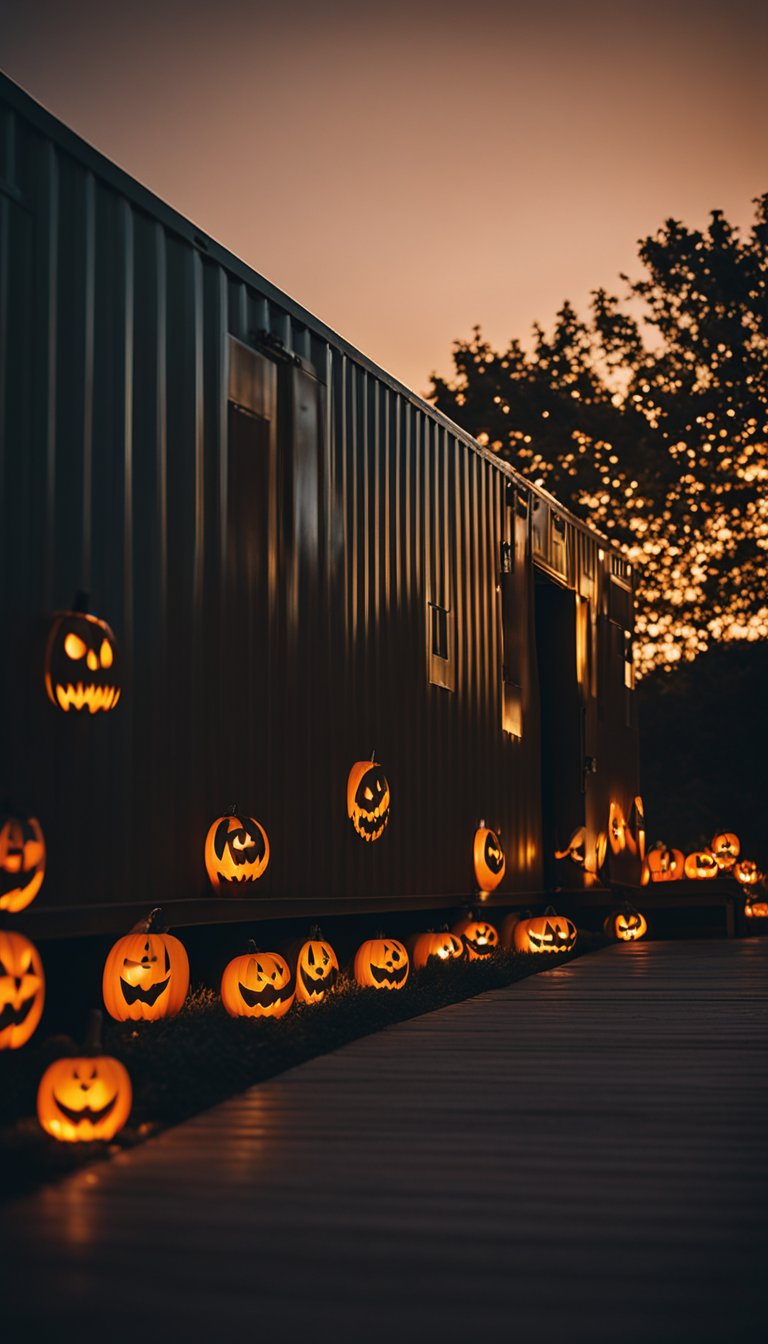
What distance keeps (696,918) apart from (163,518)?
12.1 meters

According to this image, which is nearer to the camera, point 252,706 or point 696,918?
point 252,706

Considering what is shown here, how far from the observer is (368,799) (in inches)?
393

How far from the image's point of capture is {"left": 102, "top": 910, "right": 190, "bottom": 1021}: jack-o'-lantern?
6820 mm

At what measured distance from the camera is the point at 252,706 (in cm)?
841

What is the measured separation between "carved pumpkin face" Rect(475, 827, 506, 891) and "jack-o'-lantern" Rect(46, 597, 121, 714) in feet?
20.5

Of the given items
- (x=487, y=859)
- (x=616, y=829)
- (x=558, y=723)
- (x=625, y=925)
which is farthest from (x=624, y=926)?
(x=487, y=859)

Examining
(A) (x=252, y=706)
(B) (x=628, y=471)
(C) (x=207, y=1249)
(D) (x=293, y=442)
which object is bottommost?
(C) (x=207, y=1249)

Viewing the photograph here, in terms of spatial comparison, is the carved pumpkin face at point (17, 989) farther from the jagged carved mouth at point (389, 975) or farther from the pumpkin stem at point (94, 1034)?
the jagged carved mouth at point (389, 975)

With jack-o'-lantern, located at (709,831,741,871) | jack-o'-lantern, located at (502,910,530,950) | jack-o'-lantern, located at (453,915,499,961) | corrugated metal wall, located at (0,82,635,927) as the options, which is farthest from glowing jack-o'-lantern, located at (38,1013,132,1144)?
jack-o'-lantern, located at (709,831,741,871)

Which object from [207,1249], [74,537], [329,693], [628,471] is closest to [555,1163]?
[207,1249]

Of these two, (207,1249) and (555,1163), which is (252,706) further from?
(207,1249)

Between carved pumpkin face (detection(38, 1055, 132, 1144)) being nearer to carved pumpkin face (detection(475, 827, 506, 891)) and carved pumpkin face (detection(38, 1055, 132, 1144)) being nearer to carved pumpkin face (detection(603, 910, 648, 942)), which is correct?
carved pumpkin face (detection(475, 827, 506, 891))

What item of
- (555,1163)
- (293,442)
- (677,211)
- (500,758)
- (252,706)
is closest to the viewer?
(555,1163)

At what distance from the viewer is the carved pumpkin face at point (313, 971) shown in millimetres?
8844
